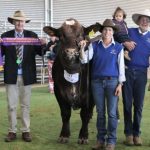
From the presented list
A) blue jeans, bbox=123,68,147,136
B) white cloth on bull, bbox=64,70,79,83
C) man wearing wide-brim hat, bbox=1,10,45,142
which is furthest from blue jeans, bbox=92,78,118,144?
man wearing wide-brim hat, bbox=1,10,45,142

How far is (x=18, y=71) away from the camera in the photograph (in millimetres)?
7691

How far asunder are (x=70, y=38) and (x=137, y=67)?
1223 millimetres

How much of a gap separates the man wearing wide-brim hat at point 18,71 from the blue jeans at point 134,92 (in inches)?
65.3

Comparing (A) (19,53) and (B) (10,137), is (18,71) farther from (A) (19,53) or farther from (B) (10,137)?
(B) (10,137)

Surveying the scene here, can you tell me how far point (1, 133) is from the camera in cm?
844

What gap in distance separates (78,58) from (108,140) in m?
1.39

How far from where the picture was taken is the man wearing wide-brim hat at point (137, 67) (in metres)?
7.28

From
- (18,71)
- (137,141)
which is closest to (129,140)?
(137,141)

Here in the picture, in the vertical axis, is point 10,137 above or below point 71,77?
below

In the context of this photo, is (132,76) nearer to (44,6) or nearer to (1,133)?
(1,133)

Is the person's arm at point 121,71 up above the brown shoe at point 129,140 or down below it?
above

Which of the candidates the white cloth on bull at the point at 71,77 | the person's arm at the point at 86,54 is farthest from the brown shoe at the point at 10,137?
the person's arm at the point at 86,54

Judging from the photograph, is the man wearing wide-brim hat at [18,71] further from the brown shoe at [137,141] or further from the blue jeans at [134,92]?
Result: the brown shoe at [137,141]

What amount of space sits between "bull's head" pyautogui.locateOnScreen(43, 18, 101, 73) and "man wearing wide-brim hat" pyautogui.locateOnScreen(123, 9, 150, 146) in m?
0.67
